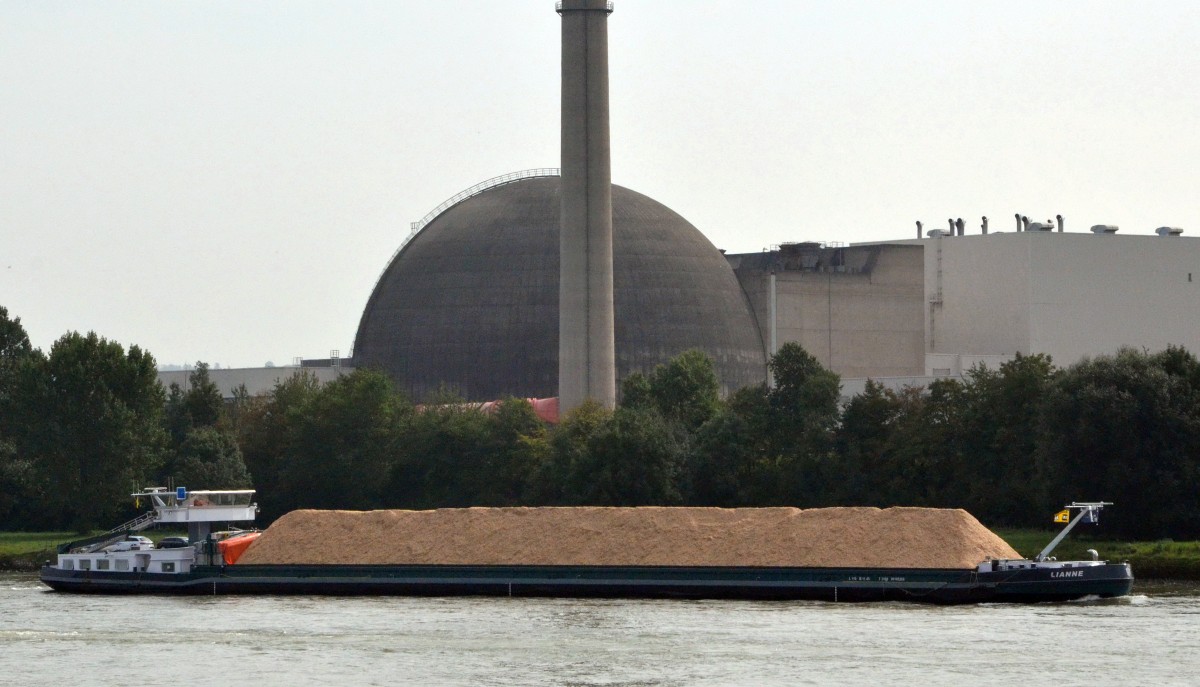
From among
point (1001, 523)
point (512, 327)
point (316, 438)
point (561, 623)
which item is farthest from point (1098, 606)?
point (512, 327)

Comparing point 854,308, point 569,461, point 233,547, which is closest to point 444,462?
point 569,461

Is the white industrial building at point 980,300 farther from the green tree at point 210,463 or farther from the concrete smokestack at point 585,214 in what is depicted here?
the green tree at point 210,463

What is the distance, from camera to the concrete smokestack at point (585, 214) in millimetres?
107438

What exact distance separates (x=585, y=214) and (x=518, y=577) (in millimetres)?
41320

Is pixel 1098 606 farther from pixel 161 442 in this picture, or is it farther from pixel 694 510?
pixel 161 442

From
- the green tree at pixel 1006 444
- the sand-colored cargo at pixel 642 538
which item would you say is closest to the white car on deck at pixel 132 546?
the sand-colored cargo at pixel 642 538

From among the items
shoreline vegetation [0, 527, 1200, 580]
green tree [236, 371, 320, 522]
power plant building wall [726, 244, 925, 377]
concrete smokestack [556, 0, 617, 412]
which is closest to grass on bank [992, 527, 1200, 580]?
shoreline vegetation [0, 527, 1200, 580]

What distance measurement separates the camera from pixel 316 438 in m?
110

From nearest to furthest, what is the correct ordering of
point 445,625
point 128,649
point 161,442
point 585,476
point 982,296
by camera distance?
1. point 128,649
2. point 445,625
3. point 585,476
4. point 161,442
5. point 982,296

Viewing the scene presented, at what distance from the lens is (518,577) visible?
70.3 m

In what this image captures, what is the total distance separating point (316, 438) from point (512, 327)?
21275 mm

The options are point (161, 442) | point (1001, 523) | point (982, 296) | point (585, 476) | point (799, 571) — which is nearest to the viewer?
point (799, 571)

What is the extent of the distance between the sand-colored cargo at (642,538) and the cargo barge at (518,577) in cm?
127

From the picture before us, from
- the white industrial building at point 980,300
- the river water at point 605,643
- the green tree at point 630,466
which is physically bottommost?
the river water at point 605,643
